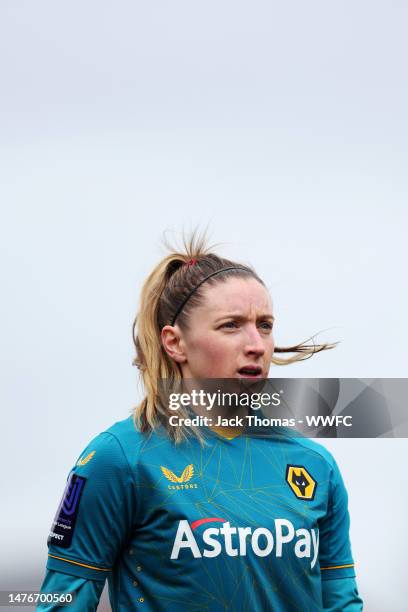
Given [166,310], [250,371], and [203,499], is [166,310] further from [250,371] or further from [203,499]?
[203,499]

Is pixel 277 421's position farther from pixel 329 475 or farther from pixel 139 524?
pixel 139 524

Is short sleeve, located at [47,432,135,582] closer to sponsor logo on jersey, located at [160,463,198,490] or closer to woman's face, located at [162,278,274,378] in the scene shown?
sponsor logo on jersey, located at [160,463,198,490]

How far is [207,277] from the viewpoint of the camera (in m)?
2.38

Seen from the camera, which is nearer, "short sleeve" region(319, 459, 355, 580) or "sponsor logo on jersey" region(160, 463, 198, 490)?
"sponsor logo on jersey" region(160, 463, 198, 490)

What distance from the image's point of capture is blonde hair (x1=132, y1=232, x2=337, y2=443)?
227cm

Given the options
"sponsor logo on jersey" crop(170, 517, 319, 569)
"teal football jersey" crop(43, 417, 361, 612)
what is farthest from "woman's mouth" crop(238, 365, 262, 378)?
"sponsor logo on jersey" crop(170, 517, 319, 569)

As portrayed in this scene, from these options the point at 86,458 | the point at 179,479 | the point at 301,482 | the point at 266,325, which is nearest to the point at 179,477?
the point at 179,479

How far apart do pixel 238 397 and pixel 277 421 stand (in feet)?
0.84

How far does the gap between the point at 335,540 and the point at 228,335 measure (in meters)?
0.66

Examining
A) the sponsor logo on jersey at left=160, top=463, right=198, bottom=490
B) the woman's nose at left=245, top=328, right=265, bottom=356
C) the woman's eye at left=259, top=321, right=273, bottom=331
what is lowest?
the sponsor logo on jersey at left=160, top=463, right=198, bottom=490

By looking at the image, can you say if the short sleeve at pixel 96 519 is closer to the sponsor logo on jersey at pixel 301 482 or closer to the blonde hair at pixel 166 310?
the blonde hair at pixel 166 310

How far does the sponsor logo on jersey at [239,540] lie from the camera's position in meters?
2.05

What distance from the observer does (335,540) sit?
231 cm

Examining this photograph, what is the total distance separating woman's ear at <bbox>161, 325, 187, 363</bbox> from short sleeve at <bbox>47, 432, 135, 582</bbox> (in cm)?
33
